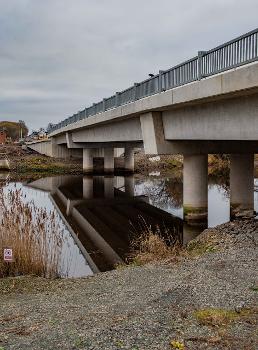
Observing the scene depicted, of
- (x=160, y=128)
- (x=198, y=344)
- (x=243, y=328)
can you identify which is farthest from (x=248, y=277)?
(x=160, y=128)

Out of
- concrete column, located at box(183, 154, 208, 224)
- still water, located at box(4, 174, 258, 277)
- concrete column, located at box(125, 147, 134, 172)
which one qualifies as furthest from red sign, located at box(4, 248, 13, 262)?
concrete column, located at box(125, 147, 134, 172)

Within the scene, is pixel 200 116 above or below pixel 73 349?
above

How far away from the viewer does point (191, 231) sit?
18.3 meters

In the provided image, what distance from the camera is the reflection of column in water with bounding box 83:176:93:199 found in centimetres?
3328

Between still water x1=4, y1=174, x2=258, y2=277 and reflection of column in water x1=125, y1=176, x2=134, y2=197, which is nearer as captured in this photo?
still water x1=4, y1=174, x2=258, y2=277

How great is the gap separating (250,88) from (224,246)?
14.6 feet

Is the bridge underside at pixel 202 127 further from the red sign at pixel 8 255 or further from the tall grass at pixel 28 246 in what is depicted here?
the red sign at pixel 8 255

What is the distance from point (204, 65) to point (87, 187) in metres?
25.1

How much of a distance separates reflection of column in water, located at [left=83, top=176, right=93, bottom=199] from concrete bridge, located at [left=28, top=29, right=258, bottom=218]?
5.98 meters

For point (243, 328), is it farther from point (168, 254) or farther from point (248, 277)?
point (168, 254)

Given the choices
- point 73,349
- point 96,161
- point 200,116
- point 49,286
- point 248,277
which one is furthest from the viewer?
point 96,161

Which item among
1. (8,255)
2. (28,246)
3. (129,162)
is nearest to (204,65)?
(28,246)

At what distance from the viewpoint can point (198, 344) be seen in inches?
232

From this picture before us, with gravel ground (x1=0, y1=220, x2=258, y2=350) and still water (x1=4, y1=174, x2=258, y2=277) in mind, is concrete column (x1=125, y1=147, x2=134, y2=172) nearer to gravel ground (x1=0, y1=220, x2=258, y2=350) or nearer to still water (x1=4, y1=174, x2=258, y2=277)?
still water (x1=4, y1=174, x2=258, y2=277)
